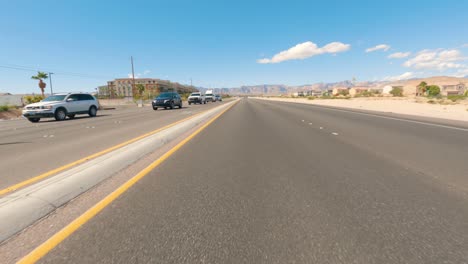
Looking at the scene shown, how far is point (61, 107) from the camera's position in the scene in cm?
1496

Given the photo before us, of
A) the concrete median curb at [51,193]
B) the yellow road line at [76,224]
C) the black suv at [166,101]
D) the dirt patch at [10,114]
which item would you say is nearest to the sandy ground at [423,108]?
the yellow road line at [76,224]

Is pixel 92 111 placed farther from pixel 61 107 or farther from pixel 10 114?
pixel 10 114

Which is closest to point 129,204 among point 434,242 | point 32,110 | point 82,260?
point 82,260

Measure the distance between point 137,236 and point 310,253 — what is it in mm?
1577

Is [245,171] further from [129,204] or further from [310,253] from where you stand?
[310,253]

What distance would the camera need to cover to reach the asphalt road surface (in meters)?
1.94

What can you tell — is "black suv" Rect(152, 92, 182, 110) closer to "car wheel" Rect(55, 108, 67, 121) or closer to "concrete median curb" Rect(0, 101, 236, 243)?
"car wheel" Rect(55, 108, 67, 121)

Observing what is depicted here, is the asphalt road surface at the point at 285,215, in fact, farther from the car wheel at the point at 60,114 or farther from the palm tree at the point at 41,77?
the palm tree at the point at 41,77

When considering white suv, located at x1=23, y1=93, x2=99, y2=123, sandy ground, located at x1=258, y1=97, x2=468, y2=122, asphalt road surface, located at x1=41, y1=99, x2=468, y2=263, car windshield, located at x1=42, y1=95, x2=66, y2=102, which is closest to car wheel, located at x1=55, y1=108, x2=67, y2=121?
white suv, located at x1=23, y1=93, x2=99, y2=123

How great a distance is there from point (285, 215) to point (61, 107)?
56.6 feet

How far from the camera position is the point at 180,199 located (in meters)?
2.98

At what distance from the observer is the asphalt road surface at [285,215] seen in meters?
1.94

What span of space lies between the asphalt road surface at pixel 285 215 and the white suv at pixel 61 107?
13.9 meters

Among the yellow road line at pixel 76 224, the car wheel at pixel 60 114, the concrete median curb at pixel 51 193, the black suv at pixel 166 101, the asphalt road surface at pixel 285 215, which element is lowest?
the asphalt road surface at pixel 285 215
